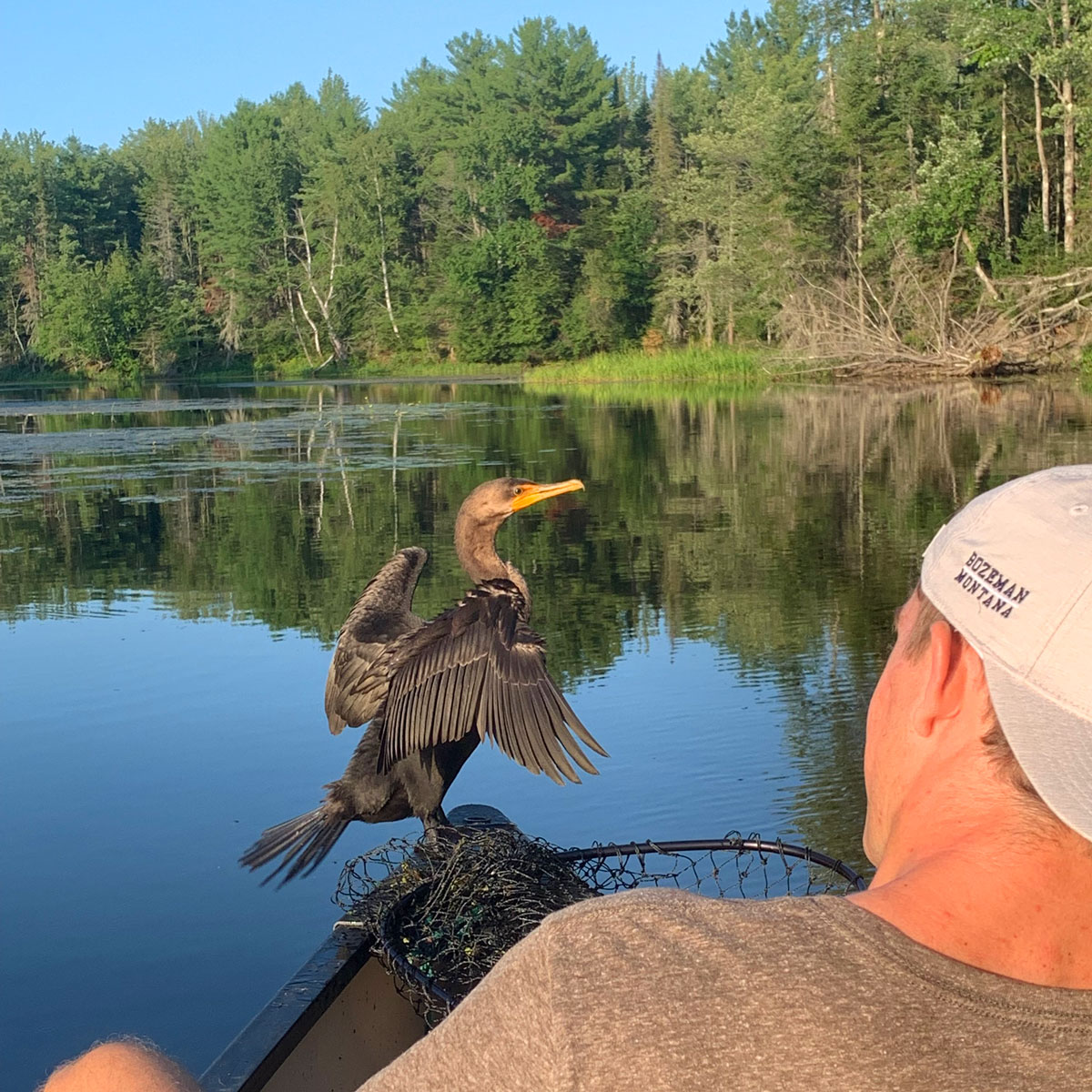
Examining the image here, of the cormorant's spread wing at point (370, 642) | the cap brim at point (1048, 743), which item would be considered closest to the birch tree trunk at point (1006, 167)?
the cormorant's spread wing at point (370, 642)

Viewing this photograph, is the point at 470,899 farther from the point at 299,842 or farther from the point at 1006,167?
the point at 1006,167

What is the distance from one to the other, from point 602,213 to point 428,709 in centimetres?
4892

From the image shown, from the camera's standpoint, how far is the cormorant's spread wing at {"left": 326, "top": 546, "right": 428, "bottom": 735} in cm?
429

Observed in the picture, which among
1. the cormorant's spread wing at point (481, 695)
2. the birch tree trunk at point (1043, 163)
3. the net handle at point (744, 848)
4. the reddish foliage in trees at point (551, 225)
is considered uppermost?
the reddish foliage in trees at point (551, 225)

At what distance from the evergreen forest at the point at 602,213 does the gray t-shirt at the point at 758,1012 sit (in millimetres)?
27660

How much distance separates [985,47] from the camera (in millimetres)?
29797

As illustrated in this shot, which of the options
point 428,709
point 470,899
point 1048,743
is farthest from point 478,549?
point 1048,743

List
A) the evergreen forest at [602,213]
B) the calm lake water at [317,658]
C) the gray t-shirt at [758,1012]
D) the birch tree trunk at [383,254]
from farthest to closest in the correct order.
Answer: the birch tree trunk at [383,254] < the evergreen forest at [602,213] < the calm lake water at [317,658] < the gray t-shirt at [758,1012]

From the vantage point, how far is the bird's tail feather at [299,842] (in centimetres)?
407

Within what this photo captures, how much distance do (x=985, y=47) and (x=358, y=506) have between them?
2192cm

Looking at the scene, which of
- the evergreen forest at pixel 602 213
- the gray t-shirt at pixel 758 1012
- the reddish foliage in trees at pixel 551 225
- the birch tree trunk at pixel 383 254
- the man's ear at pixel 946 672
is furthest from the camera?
the birch tree trunk at pixel 383 254

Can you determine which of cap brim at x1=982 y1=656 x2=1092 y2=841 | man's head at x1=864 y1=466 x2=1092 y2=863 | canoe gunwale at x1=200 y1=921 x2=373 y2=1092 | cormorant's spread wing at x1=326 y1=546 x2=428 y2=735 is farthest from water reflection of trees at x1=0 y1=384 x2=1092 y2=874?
cap brim at x1=982 y1=656 x2=1092 y2=841

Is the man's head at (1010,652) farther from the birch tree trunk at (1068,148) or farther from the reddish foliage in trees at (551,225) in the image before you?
the reddish foliage in trees at (551,225)

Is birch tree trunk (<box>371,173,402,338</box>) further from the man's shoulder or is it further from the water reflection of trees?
the man's shoulder
